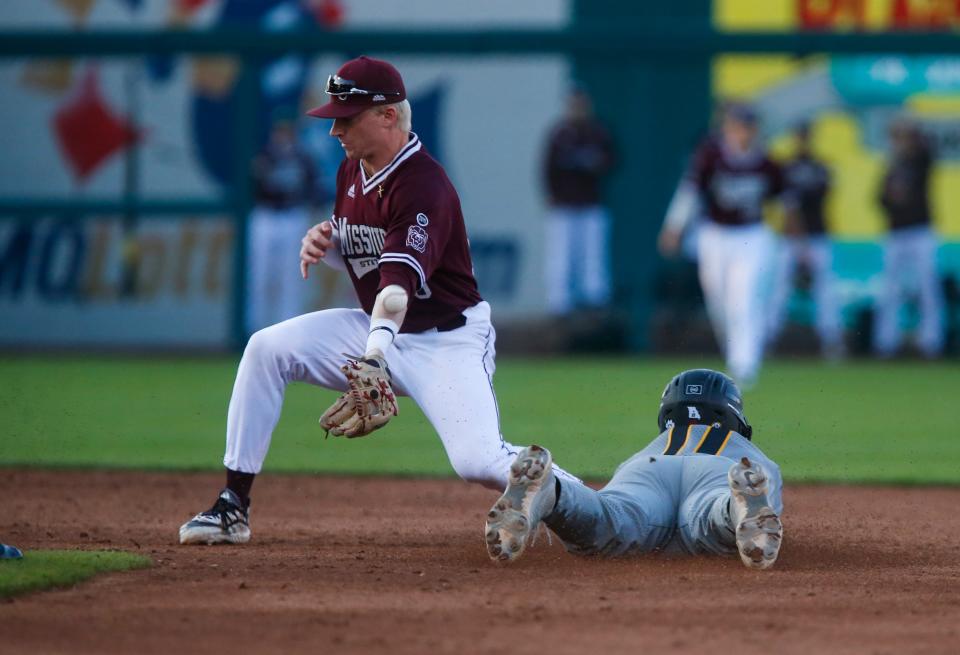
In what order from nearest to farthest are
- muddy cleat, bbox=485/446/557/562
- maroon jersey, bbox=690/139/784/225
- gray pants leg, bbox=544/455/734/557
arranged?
muddy cleat, bbox=485/446/557/562 < gray pants leg, bbox=544/455/734/557 < maroon jersey, bbox=690/139/784/225

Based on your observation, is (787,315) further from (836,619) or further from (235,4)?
(836,619)

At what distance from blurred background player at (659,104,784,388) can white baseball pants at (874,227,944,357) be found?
3.09 metres

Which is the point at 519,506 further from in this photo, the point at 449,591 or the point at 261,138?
the point at 261,138

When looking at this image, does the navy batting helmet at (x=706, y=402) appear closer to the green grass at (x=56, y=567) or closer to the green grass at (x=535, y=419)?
the green grass at (x=56, y=567)

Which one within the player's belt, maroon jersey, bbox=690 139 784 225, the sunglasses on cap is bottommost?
the player's belt

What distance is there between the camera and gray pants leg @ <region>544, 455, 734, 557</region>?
5047mm

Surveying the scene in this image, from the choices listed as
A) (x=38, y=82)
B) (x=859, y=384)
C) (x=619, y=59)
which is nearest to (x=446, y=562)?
(x=859, y=384)

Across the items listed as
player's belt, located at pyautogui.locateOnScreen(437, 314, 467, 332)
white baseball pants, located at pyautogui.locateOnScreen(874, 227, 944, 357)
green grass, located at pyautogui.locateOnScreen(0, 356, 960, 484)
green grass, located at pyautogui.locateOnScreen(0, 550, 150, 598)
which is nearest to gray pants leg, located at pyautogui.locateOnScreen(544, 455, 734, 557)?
player's belt, located at pyautogui.locateOnScreen(437, 314, 467, 332)

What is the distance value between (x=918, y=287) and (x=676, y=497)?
10547 millimetres

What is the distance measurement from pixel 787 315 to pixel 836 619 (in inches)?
451

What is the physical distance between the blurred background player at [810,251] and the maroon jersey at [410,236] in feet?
31.2

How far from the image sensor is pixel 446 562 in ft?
17.4

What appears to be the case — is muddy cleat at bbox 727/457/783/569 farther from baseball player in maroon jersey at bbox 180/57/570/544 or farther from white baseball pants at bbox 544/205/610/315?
white baseball pants at bbox 544/205/610/315

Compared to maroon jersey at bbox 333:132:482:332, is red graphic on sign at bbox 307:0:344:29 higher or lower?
higher
